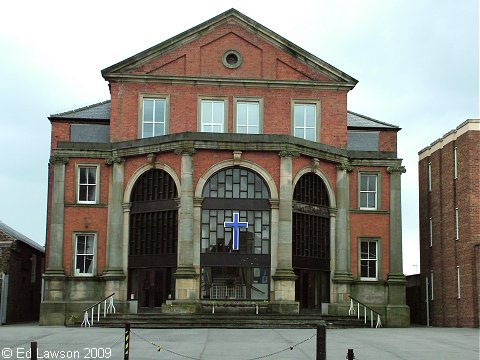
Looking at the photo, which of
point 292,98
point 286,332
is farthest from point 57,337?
point 292,98

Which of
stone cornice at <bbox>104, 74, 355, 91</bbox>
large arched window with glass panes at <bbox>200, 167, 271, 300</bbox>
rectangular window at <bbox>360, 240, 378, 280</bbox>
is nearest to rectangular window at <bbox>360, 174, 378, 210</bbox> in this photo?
rectangular window at <bbox>360, 240, 378, 280</bbox>

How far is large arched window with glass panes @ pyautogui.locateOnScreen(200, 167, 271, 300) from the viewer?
3819 centimetres

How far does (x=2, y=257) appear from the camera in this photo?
42.9 metres

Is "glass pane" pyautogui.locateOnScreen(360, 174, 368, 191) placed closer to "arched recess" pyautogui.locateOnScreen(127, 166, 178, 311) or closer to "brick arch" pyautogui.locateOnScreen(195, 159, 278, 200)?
"brick arch" pyautogui.locateOnScreen(195, 159, 278, 200)

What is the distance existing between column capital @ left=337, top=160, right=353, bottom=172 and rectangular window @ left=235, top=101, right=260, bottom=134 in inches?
177

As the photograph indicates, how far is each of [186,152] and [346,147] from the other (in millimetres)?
8672

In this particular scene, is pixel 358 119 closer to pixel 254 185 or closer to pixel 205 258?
pixel 254 185

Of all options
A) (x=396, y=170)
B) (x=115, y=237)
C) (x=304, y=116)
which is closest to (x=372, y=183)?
(x=396, y=170)

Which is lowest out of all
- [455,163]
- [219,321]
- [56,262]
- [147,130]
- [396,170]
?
[219,321]

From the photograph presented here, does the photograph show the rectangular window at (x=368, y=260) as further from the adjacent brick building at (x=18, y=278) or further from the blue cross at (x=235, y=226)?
the adjacent brick building at (x=18, y=278)

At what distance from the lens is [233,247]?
38.2m

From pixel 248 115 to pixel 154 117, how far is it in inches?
187

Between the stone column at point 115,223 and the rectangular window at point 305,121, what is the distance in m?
8.95

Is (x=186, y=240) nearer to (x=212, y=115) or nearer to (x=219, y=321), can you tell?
(x=219, y=321)
